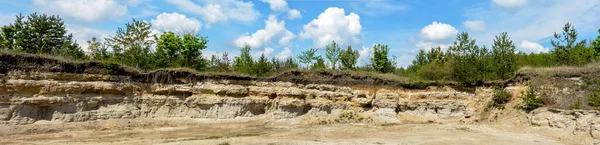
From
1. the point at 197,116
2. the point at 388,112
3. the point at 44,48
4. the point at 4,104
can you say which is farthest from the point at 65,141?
the point at 44,48

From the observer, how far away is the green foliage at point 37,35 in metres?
33.8

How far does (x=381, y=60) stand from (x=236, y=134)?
27.0 m

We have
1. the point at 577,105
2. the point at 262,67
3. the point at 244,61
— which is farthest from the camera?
the point at 244,61

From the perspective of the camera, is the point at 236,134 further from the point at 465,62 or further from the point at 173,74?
the point at 465,62

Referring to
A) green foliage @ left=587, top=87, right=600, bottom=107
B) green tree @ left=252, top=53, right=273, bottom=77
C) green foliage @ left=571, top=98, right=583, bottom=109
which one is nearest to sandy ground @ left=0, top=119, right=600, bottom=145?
green foliage @ left=571, top=98, right=583, bottom=109

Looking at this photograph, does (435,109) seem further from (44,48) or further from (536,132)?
(44,48)

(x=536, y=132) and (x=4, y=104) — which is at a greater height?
(x=4, y=104)

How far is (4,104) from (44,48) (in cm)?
1946

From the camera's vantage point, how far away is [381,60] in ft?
137

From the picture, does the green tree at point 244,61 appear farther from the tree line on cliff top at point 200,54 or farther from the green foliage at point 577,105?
the green foliage at point 577,105

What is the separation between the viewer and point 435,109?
25.6 m

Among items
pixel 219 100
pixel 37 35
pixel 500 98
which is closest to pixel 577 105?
pixel 500 98

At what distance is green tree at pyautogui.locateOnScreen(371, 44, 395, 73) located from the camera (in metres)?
41.7

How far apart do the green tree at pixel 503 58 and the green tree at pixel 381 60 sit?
13971mm
